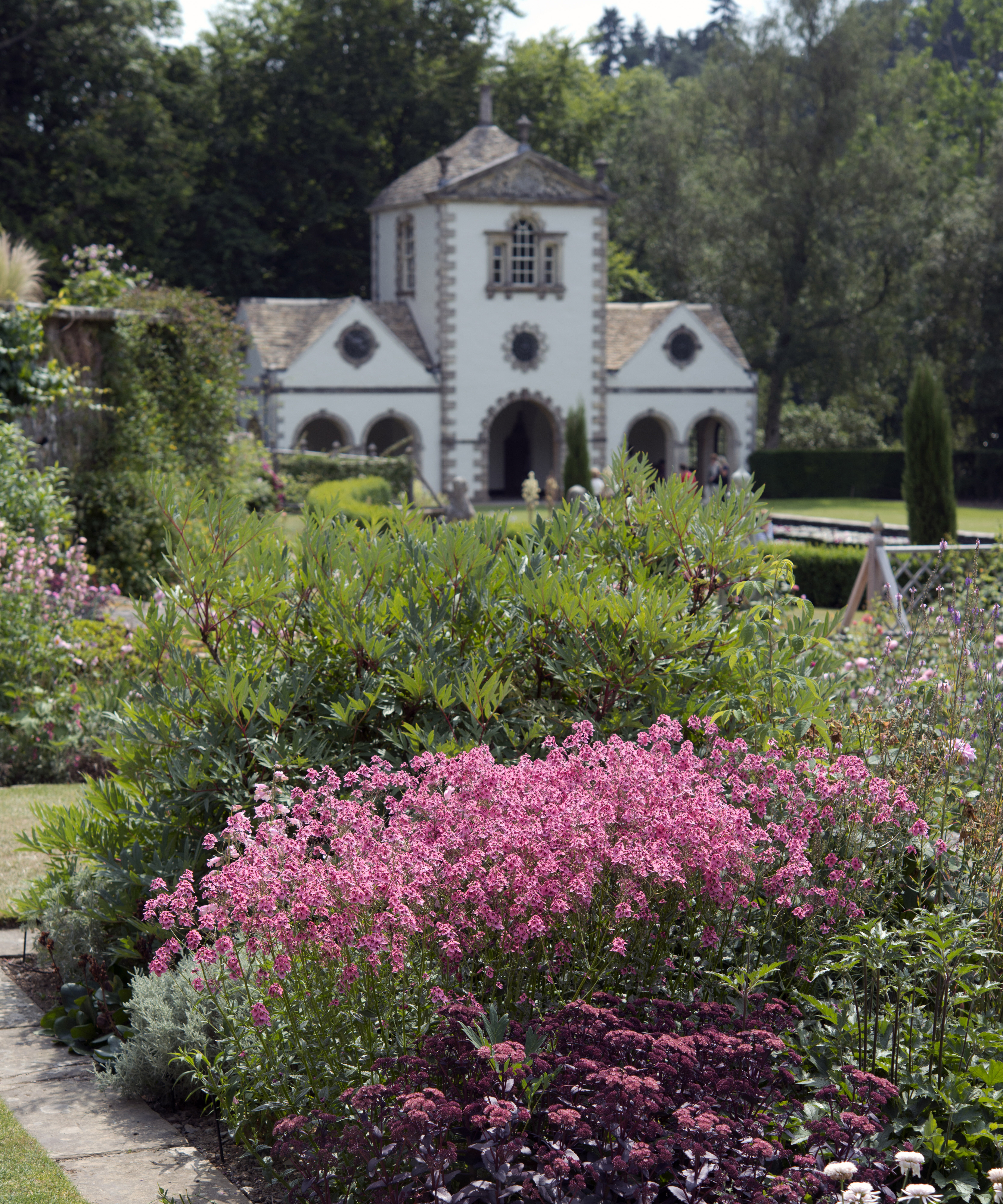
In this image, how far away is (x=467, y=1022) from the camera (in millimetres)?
2803

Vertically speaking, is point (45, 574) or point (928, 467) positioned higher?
point (928, 467)

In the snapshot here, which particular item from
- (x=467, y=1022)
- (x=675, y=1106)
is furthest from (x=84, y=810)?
(x=675, y=1106)

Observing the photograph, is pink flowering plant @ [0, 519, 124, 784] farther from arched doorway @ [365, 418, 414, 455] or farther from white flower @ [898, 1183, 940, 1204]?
arched doorway @ [365, 418, 414, 455]

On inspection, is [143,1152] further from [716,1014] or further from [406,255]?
[406,255]

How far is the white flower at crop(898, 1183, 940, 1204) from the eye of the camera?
2.29 m

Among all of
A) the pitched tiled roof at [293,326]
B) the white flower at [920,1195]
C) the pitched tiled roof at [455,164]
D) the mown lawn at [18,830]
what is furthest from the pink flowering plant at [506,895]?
the pitched tiled roof at [455,164]

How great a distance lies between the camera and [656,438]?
40281 millimetres

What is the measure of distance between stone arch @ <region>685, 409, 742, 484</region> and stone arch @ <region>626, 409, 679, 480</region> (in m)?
0.47

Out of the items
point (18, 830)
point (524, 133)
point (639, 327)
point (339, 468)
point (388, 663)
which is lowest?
point (18, 830)

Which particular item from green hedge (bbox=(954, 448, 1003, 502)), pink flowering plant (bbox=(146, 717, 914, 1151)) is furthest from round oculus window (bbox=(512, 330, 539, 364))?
pink flowering plant (bbox=(146, 717, 914, 1151))

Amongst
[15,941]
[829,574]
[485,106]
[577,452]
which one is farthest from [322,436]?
[15,941]

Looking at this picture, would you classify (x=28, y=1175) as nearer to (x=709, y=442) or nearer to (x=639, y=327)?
(x=639, y=327)

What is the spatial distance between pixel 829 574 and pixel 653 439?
23558mm

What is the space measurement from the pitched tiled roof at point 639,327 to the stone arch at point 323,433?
8.16 m
